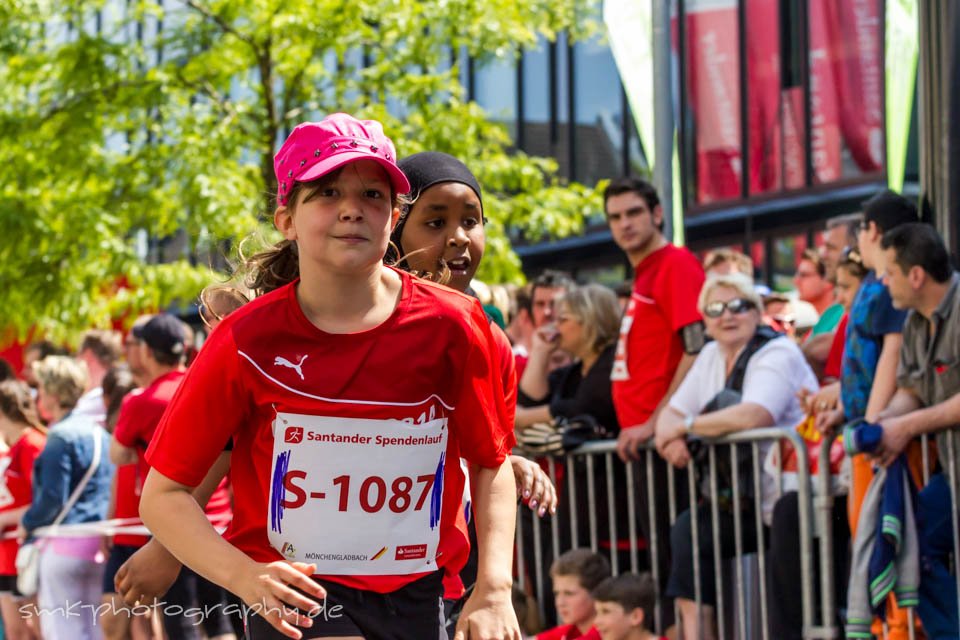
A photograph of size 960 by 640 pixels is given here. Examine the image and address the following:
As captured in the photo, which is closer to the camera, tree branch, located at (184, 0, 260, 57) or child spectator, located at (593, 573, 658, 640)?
child spectator, located at (593, 573, 658, 640)

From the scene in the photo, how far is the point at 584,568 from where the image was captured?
7160 millimetres

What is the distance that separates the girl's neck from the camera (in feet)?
11.1

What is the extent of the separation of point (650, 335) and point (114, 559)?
10.5 feet

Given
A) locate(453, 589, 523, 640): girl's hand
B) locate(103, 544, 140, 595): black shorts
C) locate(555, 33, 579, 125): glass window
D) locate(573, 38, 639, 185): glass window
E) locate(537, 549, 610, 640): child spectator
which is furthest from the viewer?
locate(555, 33, 579, 125): glass window

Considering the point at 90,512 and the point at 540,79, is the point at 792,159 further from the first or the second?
the point at 90,512

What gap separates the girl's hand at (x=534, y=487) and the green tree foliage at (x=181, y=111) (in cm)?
913

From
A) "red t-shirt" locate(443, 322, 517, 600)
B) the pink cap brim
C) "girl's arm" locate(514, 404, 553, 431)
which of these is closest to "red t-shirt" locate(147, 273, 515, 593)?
"red t-shirt" locate(443, 322, 517, 600)

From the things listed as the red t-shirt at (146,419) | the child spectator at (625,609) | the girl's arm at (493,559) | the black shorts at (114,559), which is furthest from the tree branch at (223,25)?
the girl's arm at (493,559)

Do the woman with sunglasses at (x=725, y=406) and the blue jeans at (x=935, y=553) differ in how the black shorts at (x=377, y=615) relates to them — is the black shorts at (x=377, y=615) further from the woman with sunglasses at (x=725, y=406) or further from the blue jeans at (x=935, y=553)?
the woman with sunglasses at (x=725, y=406)

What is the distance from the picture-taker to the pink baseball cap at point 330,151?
3.32 metres

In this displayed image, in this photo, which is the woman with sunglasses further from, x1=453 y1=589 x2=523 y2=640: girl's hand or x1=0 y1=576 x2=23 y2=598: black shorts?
x1=0 y1=576 x2=23 y2=598: black shorts

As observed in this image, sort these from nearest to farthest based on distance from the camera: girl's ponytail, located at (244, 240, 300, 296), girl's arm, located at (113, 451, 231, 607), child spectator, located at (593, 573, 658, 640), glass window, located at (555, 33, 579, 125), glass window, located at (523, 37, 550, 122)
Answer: girl's arm, located at (113, 451, 231, 607) → girl's ponytail, located at (244, 240, 300, 296) → child spectator, located at (593, 573, 658, 640) → glass window, located at (555, 33, 579, 125) → glass window, located at (523, 37, 550, 122)

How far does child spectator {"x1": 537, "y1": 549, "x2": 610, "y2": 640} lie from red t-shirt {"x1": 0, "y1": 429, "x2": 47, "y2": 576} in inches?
158

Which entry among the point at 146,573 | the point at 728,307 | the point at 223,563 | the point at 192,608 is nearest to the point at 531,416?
the point at 728,307
